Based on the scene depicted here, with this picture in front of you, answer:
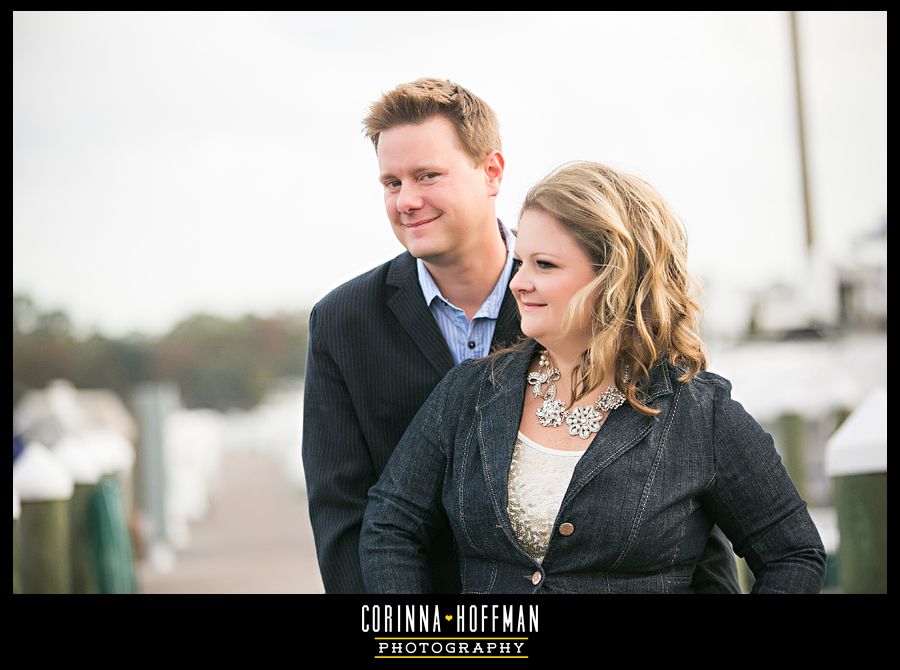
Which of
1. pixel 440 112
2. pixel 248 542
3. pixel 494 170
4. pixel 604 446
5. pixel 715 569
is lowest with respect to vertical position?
pixel 715 569

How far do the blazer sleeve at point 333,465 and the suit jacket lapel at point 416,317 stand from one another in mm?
194

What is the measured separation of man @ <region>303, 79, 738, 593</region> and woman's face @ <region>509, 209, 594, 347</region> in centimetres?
37

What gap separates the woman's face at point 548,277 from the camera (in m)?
2.54

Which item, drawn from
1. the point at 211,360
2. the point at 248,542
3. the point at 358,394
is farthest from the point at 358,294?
the point at 211,360

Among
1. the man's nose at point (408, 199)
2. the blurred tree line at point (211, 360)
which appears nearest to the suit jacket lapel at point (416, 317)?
the man's nose at point (408, 199)

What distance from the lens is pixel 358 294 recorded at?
305 centimetres

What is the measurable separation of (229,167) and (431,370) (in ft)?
52.9

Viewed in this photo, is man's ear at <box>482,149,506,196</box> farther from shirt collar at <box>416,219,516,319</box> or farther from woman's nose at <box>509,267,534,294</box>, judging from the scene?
woman's nose at <box>509,267,534,294</box>

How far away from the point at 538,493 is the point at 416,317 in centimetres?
66

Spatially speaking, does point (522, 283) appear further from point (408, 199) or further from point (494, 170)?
point (494, 170)

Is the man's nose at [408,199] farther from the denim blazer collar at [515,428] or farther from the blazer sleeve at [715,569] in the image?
the blazer sleeve at [715,569]

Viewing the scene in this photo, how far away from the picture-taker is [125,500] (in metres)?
8.32
